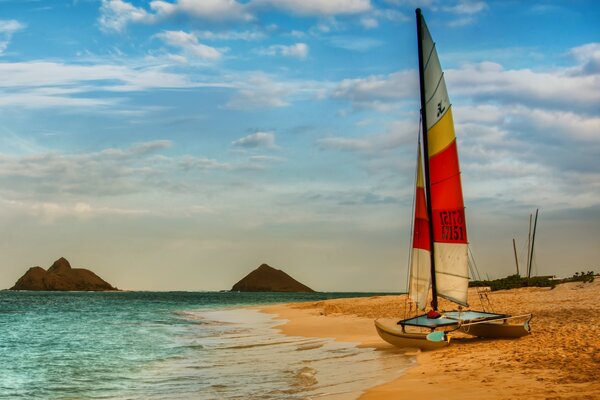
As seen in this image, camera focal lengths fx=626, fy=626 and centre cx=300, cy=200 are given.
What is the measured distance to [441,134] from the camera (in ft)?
70.1

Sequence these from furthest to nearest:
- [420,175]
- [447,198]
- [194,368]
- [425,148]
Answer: [425,148] → [420,175] → [447,198] → [194,368]

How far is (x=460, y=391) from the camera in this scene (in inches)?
478

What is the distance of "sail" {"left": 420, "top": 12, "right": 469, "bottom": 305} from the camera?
20.9 metres

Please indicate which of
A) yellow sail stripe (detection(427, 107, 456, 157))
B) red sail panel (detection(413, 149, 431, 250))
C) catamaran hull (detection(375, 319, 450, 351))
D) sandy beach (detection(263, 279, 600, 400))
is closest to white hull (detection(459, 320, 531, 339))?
sandy beach (detection(263, 279, 600, 400))

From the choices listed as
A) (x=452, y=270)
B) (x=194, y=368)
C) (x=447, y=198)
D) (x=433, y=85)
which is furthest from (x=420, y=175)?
(x=194, y=368)

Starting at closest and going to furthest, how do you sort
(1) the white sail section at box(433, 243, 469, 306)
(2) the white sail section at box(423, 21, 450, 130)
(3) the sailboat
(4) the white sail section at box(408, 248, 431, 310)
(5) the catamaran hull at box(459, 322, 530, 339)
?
(5) the catamaran hull at box(459, 322, 530, 339) → (3) the sailboat → (1) the white sail section at box(433, 243, 469, 306) → (2) the white sail section at box(423, 21, 450, 130) → (4) the white sail section at box(408, 248, 431, 310)

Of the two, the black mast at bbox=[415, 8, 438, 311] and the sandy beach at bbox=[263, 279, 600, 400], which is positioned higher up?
the black mast at bbox=[415, 8, 438, 311]

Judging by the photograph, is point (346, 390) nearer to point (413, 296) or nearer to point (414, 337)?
point (414, 337)

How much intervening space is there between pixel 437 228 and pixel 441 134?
127 inches

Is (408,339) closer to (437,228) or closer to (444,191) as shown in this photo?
(437,228)

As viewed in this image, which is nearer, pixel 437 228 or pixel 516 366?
pixel 516 366

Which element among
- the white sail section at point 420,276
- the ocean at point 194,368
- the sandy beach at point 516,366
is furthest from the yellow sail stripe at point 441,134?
the ocean at point 194,368

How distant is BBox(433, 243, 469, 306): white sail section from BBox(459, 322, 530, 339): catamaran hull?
33.2 inches

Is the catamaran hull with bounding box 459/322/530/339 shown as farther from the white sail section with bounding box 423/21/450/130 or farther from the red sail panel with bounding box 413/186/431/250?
the white sail section with bounding box 423/21/450/130
